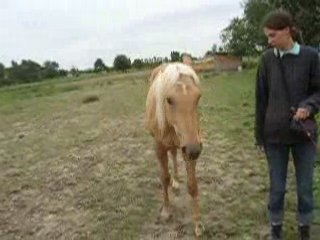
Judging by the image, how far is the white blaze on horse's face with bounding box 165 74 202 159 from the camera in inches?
213

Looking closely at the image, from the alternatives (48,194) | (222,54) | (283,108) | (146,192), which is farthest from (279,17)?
(222,54)

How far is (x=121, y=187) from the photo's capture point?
26.5ft

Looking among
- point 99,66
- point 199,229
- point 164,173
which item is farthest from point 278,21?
point 99,66

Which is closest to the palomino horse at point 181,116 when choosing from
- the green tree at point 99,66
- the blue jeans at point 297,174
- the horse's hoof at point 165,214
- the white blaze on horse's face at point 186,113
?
the white blaze on horse's face at point 186,113

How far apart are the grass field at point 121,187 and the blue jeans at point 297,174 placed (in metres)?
0.40

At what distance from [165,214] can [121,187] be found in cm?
161

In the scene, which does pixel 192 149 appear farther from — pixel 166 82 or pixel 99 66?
pixel 99 66

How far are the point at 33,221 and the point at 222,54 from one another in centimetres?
6238

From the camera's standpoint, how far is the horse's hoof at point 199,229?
591 cm

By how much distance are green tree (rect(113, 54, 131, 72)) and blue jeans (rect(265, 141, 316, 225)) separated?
172 feet

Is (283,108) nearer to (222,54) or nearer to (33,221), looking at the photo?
(33,221)

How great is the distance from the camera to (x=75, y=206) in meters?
7.42

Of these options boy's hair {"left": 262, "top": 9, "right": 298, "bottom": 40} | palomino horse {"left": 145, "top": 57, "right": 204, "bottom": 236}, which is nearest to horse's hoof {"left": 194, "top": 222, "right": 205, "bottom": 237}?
palomino horse {"left": 145, "top": 57, "right": 204, "bottom": 236}

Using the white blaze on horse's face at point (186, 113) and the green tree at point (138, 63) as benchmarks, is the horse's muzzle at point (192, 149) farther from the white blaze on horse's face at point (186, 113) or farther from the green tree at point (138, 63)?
the green tree at point (138, 63)
